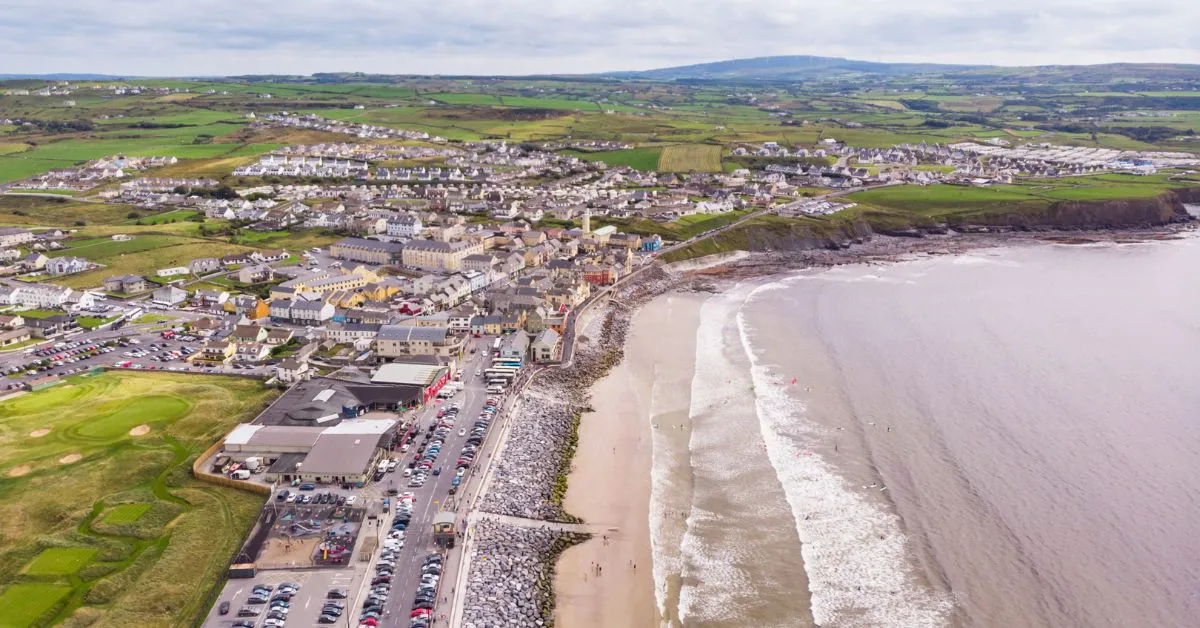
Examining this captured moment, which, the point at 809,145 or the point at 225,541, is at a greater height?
the point at 809,145

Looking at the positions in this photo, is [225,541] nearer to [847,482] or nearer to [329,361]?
[329,361]

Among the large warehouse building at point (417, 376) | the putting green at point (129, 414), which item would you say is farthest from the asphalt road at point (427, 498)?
the putting green at point (129, 414)

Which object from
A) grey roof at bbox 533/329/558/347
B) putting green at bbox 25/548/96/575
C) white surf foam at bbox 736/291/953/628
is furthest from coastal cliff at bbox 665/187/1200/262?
putting green at bbox 25/548/96/575

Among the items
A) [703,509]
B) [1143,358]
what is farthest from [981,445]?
[1143,358]

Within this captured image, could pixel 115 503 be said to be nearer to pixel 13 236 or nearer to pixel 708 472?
pixel 708 472

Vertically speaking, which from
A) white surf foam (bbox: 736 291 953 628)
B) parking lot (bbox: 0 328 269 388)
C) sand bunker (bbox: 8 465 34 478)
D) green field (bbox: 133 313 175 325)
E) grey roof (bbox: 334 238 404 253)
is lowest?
white surf foam (bbox: 736 291 953 628)

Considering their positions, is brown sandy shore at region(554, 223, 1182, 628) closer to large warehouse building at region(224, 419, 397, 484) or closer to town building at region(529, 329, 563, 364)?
town building at region(529, 329, 563, 364)

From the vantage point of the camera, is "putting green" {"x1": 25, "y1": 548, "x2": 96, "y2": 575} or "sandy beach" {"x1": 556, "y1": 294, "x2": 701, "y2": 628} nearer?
"putting green" {"x1": 25, "y1": 548, "x2": 96, "y2": 575}
